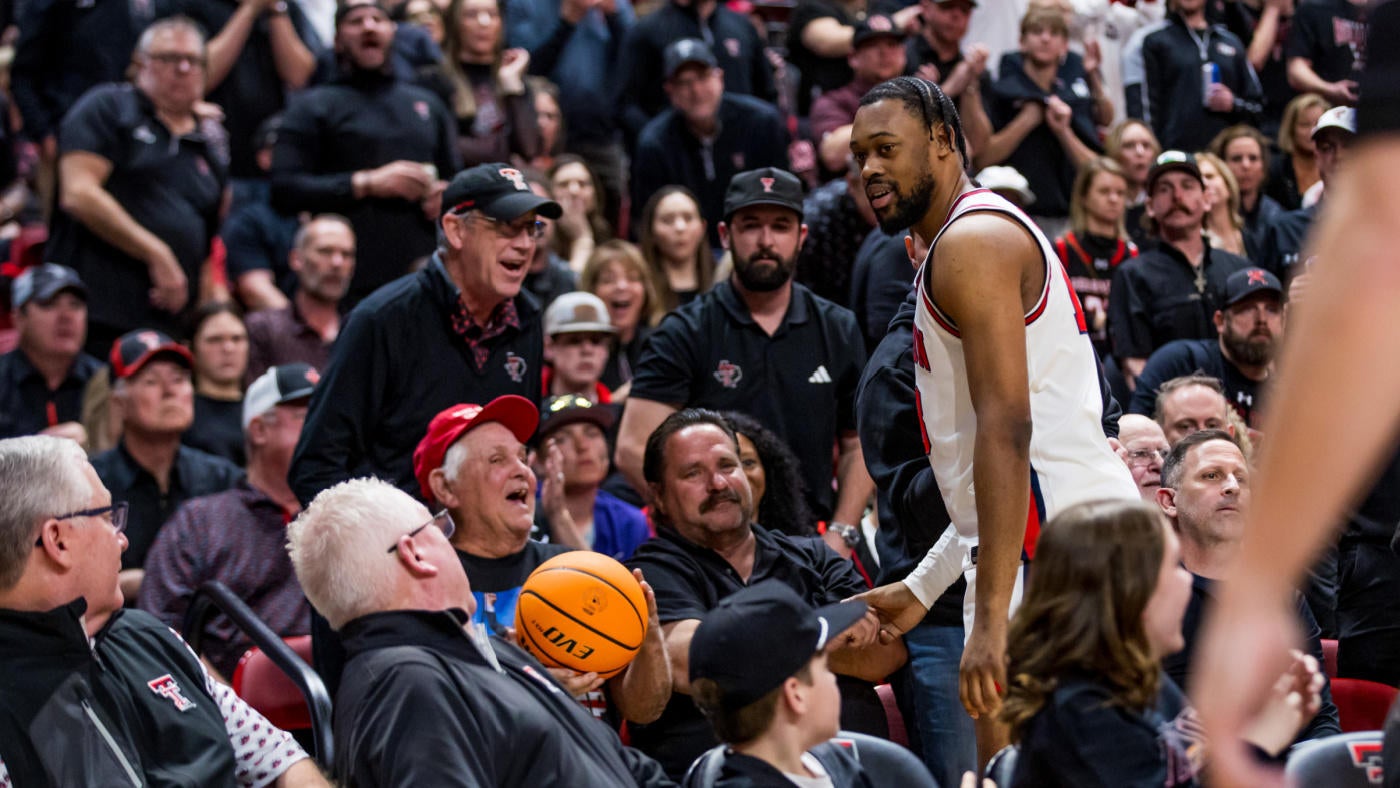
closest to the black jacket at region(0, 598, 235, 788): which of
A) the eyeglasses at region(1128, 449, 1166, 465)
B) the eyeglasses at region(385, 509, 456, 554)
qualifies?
the eyeglasses at region(385, 509, 456, 554)

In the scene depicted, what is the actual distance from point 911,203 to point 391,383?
2.59 m

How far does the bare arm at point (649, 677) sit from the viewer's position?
4.71 m

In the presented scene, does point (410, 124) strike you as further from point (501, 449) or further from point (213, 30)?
point (501, 449)

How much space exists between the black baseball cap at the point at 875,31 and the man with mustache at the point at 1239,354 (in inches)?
144

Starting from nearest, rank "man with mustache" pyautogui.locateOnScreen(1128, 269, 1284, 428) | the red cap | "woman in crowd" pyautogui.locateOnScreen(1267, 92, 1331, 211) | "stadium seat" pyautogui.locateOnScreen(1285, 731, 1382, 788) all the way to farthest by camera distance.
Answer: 1. "stadium seat" pyautogui.locateOnScreen(1285, 731, 1382, 788)
2. the red cap
3. "man with mustache" pyautogui.locateOnScreen(1128, 269, 1284, 428)
4. "woman in crowd" pyautogui.locateOnScreen(1267, 92, 1331, 211)

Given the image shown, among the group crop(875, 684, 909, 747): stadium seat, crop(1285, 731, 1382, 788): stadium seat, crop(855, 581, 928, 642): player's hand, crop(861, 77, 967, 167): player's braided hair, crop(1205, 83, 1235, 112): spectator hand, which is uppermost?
crop(861, 77, 967, 167): player's braided hair

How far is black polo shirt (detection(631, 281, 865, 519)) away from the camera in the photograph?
6.60 m

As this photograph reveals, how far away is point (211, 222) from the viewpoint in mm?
9070

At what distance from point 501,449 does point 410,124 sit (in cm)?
425

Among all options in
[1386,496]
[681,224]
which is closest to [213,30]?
[681,224]

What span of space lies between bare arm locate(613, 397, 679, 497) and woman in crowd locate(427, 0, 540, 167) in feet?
12.8

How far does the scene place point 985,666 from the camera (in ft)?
11.0

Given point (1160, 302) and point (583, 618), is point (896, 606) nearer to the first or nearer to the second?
point (583, 618)

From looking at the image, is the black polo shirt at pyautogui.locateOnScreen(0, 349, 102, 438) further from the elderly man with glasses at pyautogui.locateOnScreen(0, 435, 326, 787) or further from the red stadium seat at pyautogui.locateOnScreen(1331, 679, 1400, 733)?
the red stadium seat at pyautogui.locateOnScreen(1331, 679, 1400, 733)
